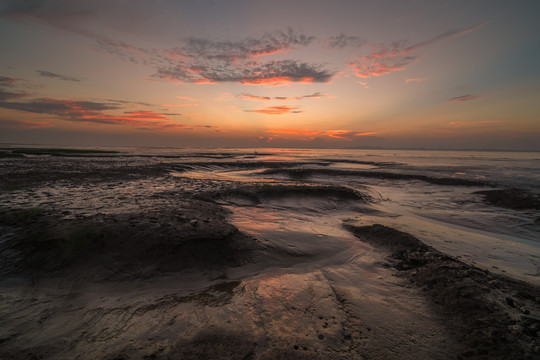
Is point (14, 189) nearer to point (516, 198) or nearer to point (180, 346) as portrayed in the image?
point (180, 346)

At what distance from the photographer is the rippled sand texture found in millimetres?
2803

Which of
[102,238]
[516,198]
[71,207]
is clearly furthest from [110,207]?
[516,198]

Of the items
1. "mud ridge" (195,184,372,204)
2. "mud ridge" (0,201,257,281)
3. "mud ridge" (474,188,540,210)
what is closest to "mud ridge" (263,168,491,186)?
"mud ridge" (474,188,540,210)

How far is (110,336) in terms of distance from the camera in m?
2.86

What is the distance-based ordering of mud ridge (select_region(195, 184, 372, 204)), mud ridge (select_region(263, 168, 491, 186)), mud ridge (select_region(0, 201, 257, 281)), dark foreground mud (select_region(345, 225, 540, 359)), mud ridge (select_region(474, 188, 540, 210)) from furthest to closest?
mud ridge (select_region(263, 168, 491, 186)), mud ridge (select_region(195, 184, 372, 204)), mud ridge (select_region(474, 188, 540, 210)), mud ridge (select_region(0, 201, 257, 281)), dark foreground mud (select_region(345, 225, 540, 359))

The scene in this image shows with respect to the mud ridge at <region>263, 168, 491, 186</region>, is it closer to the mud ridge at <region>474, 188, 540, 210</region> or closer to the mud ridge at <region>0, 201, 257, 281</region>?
the mud ridge at <region>474, 188, 540, 210</region>

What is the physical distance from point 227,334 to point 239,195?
28.6 feet

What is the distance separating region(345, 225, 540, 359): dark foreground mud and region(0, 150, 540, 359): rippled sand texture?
22 millimetres

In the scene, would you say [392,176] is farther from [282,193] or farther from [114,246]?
[114,246]

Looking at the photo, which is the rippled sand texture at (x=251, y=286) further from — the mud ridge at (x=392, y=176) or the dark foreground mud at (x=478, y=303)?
the mud ridge at (x=392, y=176)

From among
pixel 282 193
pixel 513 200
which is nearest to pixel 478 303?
pixel 282 193

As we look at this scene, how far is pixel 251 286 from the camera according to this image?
4.28 meters

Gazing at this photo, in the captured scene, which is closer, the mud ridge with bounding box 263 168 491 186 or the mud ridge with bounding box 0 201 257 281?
the mud ridge with bounding box 0 201 257 281

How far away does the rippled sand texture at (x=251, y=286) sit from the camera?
2.80m
